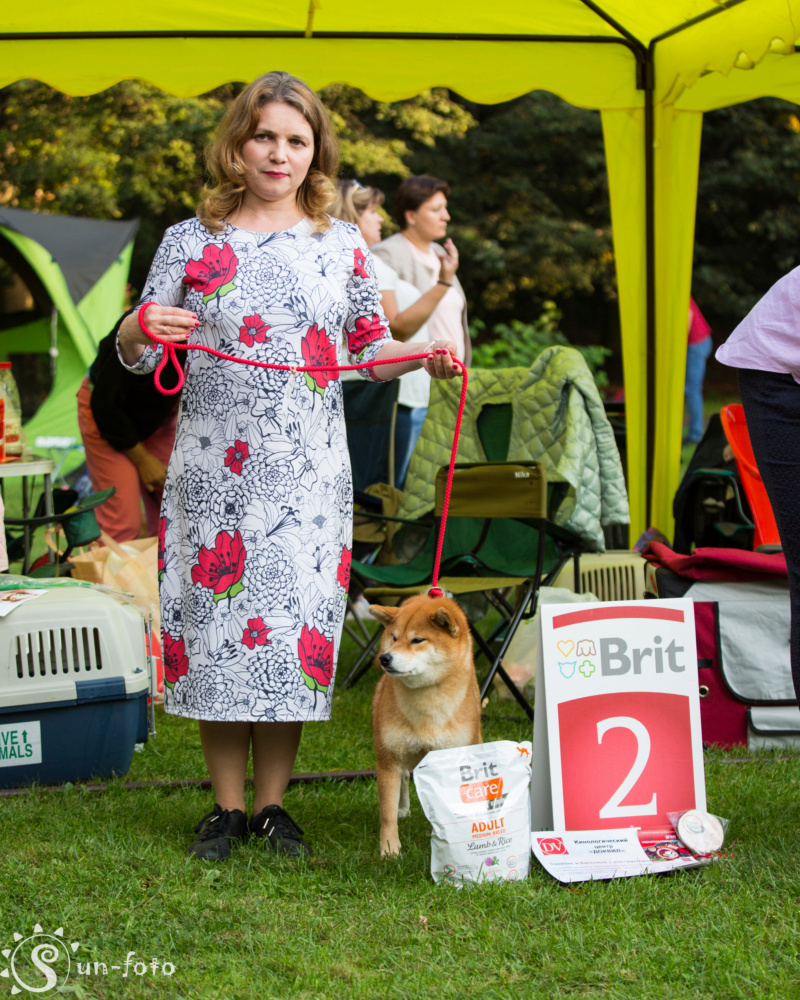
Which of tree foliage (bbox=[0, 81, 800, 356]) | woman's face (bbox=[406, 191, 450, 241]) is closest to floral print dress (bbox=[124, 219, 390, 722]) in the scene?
woman's face (bbox=[406, 191, 450, 241])

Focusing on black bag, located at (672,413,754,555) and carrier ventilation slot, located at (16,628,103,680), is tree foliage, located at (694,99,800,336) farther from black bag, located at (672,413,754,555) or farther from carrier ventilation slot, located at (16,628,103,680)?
carrier ventilation slot, located at (16,628,103,680)

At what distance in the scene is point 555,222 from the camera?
53.6 feet

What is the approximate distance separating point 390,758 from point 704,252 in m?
16.7

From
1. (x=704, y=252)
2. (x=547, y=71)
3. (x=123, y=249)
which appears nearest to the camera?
(x=547, y=71)

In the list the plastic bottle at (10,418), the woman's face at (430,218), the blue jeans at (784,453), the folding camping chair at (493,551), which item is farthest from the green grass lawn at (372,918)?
the woman's face at (430,218)

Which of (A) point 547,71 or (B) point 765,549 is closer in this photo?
(B) point 765,549

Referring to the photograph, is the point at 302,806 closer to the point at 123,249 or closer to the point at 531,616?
the point at 531,616

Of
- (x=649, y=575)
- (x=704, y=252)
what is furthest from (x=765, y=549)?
(x=704, y=252)

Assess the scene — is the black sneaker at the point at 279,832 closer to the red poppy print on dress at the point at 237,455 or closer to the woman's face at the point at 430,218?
the red poppy print on dress at the point at 237,455

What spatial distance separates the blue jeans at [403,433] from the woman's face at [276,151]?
3074mm

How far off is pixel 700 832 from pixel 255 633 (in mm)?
1069

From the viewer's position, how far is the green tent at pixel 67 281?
1027 centimetres

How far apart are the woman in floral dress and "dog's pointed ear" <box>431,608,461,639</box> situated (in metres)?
0.26

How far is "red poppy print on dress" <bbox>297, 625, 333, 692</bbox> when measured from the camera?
235 cm
